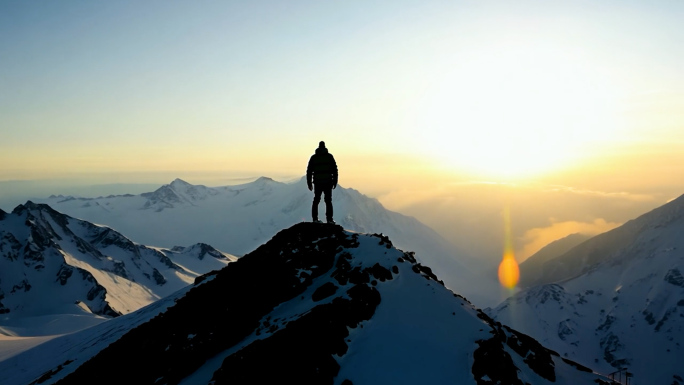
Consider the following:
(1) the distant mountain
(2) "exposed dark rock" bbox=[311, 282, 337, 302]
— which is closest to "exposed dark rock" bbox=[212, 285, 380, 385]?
(1) the distant mountain

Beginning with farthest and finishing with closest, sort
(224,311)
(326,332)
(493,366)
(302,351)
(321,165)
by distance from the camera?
(321,165) → (224,311) → (326,332) → (493,366) → (302,351)

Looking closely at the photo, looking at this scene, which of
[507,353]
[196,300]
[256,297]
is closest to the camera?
[507,353]

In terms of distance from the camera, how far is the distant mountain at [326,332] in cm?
2258

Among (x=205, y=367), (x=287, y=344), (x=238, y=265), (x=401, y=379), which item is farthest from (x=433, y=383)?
(x=238, y=265)

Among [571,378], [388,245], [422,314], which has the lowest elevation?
[571,378]

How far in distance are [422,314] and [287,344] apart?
7.50m

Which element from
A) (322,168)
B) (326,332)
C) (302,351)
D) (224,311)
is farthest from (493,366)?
(322,168)

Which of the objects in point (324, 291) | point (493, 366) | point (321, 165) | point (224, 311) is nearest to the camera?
point (493, 366)

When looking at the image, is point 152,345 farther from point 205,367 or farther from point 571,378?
point 571,378

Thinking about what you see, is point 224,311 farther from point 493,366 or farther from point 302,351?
point 493,366

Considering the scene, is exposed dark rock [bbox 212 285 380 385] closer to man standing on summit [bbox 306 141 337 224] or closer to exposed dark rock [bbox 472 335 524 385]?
exposed dark rock [bbox 472 335 524 385]

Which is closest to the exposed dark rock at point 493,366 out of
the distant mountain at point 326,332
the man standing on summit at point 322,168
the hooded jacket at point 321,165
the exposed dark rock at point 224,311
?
the distant mountain at point 326,332

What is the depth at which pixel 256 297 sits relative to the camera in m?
30.1

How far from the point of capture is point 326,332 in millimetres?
23703
